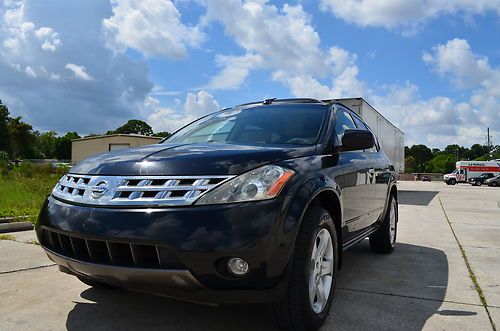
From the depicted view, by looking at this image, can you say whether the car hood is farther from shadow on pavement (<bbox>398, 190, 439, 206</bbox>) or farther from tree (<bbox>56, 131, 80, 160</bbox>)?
tree (<bbox>56, 131, 80, 160</bbox>)

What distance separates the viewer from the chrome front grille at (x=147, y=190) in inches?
95.1

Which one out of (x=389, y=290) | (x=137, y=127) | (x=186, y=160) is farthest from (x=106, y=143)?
(x=137, y=127)

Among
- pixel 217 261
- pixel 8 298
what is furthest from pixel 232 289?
pixel 8 298

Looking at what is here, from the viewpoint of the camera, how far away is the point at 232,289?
2359 millimetres

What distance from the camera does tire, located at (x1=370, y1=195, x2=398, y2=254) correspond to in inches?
208

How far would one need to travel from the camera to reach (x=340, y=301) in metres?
3.47

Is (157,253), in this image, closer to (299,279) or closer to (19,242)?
(299,279)

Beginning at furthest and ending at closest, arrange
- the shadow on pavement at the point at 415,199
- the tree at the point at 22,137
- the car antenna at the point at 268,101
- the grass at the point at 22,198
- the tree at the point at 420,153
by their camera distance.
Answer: the tree at the point at 420,153 < the tree at the point at 22,137 < the shadow on pavement at the point at 415,199 < the grass at the point at 22,198 < the car antenna at the point at 268,101

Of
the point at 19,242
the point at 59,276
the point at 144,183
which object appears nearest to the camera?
the point at 144,183

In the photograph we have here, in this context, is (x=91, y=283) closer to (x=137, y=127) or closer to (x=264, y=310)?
(x=264, y=310)

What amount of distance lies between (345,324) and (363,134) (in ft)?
4.60

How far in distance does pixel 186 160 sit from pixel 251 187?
0.43m

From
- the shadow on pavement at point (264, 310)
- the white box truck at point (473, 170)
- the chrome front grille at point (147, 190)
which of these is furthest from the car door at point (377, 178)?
the white box truck at point (473, 170)

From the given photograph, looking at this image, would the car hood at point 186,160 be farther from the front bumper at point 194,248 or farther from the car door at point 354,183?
the car door at point 354,183
